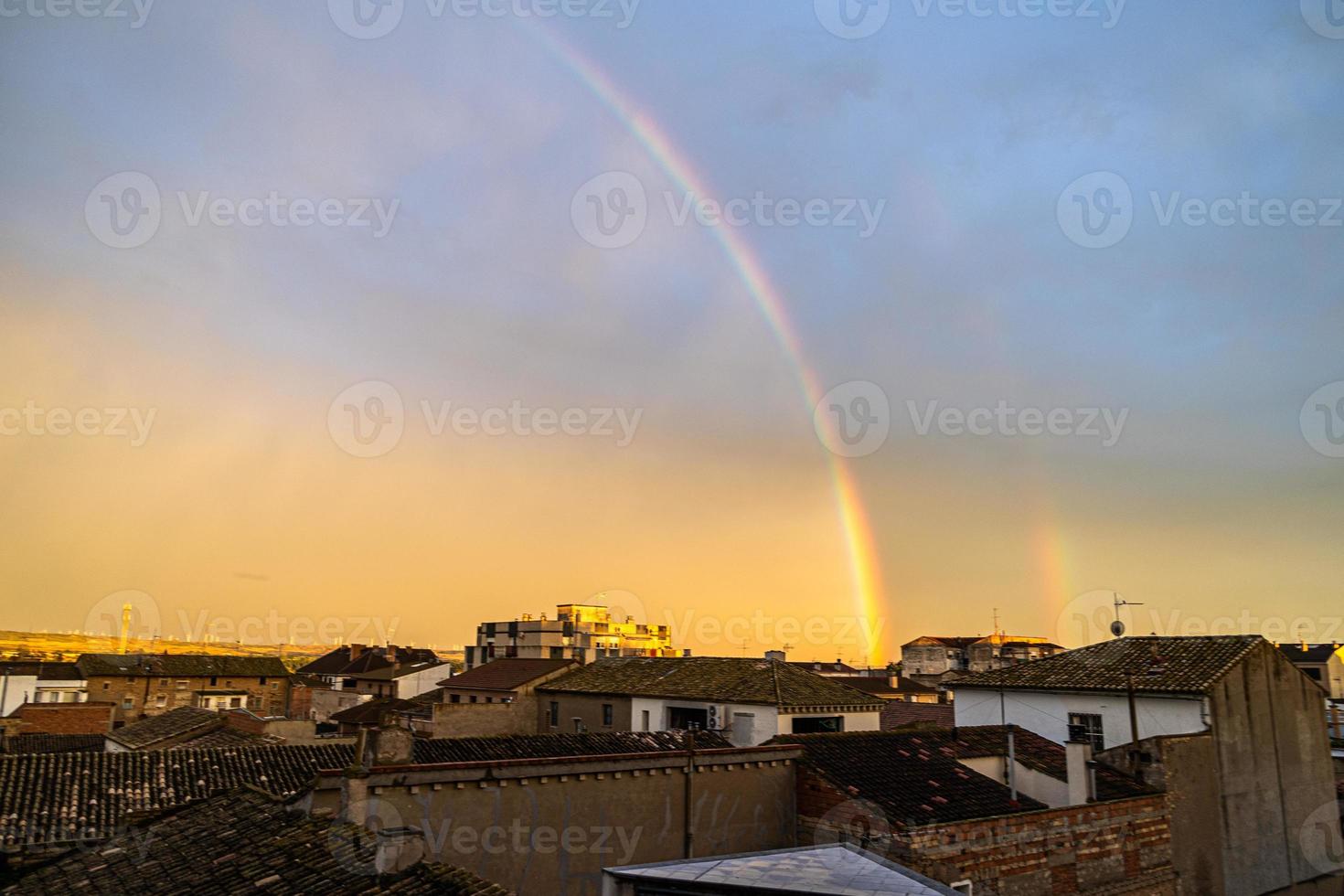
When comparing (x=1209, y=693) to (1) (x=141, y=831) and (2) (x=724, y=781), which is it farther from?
(1) (x=141, y=831)

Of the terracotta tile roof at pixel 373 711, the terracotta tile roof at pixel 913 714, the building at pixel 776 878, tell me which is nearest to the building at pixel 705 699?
the terracotta tile roof at pixel 913 714

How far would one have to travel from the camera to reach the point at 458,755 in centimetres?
1894

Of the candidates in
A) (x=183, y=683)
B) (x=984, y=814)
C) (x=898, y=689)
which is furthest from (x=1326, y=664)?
(x=183, y=683)

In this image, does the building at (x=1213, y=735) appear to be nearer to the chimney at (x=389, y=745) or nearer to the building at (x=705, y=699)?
the building at (x=705, y=699)

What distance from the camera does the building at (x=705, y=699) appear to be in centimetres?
3241

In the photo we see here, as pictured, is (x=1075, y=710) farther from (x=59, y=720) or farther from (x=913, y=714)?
(x=59, y=720)

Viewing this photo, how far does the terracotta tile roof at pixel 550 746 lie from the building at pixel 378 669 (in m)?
45.8

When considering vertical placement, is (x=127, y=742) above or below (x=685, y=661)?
below

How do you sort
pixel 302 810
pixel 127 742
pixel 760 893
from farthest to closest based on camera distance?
pixel 127 742, pixel 302 810, pixel 760 893

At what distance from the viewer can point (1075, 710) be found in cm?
2475

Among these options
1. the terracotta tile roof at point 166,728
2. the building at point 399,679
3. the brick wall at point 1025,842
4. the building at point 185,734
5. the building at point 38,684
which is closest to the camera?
the brick wall at point 1025,842

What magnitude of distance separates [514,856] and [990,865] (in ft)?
29.5

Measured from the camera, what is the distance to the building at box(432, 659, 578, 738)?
40156mm

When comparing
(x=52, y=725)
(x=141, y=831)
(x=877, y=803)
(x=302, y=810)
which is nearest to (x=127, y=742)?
(x=52, y=725)
